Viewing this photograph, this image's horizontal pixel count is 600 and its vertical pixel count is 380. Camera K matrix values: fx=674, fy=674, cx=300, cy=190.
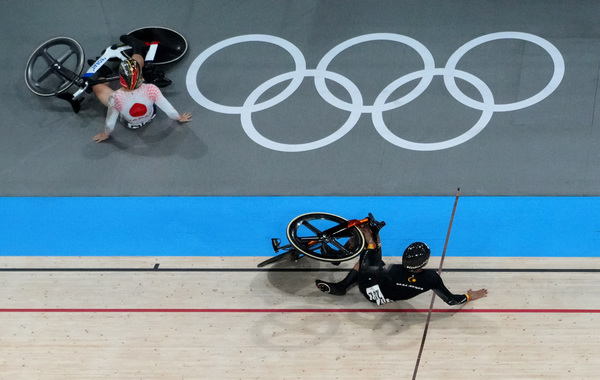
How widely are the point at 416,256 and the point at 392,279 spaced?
0.34 metres

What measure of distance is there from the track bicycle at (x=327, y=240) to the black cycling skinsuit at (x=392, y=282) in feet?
0.50

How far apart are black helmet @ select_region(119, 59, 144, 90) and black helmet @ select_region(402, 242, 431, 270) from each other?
3.61m

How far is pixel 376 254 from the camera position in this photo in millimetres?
6066

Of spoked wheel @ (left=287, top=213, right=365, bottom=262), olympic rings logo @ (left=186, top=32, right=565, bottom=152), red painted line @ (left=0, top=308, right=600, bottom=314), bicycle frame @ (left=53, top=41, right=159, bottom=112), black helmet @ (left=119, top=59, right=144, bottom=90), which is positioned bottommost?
red painted line @ (left=0, top=308, right=600, bottom=314)

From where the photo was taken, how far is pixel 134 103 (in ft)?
24.7

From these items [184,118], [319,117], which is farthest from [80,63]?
[319,117]

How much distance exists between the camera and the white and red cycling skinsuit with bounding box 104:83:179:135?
24.5 feet

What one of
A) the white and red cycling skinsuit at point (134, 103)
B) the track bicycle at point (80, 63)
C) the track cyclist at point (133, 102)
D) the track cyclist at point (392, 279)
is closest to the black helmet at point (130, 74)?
the track cyclist at point (133, 102)

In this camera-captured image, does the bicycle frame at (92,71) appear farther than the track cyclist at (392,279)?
Yes

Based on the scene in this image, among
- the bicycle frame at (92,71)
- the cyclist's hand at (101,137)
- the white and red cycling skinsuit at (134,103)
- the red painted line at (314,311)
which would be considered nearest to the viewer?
the red painted line at (314,311)

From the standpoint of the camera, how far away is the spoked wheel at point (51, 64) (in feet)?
26.9

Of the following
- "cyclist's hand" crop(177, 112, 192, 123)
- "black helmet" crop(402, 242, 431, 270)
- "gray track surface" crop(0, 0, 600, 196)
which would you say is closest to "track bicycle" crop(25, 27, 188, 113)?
"gray track surface" crop(0, 0, 600, 196)

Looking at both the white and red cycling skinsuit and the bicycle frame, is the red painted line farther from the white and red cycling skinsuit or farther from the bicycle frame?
the bicycle frame

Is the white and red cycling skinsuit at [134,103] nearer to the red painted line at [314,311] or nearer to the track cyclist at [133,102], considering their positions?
the track cyclist at [133,102]
